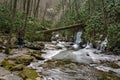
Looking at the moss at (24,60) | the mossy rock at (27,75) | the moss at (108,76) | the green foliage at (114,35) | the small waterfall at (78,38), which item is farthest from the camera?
the small waterfall at (78,38)

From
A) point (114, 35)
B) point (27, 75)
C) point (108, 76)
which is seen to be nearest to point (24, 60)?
point (27, 75)

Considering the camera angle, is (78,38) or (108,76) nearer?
(108,76)

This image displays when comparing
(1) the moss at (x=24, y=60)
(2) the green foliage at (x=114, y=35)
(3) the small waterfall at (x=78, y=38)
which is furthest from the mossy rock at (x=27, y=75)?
(3) the small waterfall at (x=78, y=38)

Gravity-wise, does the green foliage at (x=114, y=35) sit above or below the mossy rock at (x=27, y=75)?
above

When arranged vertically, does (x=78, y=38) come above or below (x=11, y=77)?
above

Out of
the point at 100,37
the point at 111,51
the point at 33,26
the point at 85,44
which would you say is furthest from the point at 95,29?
the point at 33,26

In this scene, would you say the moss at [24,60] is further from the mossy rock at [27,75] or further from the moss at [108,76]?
the moss at [108,76]

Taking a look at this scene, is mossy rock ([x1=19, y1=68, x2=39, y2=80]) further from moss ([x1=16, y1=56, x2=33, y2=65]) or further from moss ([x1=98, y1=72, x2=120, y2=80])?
moss ([x1=98, y1=72, x2=120, y2=80])

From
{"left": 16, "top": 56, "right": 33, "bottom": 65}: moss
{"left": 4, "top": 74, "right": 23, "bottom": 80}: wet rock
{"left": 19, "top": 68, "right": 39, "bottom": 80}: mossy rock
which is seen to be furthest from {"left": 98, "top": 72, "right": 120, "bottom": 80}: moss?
{"left": 16, "top": 56, "right": 33, "bottom": 65}: moss

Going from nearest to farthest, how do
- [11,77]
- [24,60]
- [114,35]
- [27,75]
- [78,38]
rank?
1. [11,77]
2. [27,75]
3. [24,60]
4. [114,35]
5. [78,38]

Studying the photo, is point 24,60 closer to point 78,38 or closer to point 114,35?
point 114,35

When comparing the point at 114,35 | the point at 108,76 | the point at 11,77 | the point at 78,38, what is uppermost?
the point at 114,35

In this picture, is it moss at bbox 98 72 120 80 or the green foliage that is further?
the green foliage

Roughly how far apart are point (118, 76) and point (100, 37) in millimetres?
13923
